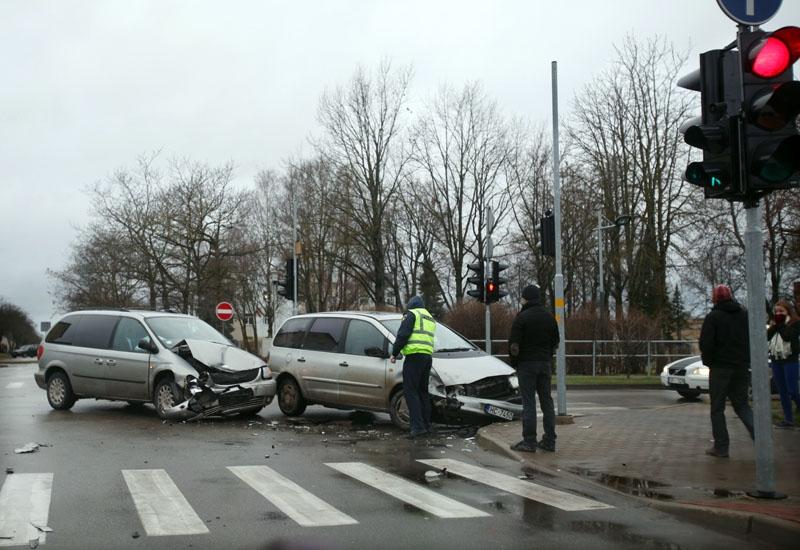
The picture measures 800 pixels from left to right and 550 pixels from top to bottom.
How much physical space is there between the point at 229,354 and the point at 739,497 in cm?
922

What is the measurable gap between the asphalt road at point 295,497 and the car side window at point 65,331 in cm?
329

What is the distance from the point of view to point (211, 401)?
536 inches

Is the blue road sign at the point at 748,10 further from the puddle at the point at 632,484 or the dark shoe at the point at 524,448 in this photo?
the dark shoe at the point at 524,448

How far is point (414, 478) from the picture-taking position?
8656mm

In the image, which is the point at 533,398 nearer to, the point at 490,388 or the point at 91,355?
the point at 490,388

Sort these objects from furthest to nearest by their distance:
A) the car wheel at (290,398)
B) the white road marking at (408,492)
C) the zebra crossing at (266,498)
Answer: the car wheel at (290,398), the white road marking at (408,492), the zebra crossing at (266,498)

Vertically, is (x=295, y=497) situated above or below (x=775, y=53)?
below

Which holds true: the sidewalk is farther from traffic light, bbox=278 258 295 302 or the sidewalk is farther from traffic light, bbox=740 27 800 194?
traffic light, bbox=278 258 295 302

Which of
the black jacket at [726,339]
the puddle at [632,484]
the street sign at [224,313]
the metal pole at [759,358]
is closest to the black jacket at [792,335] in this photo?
the black jacket at [726,339]

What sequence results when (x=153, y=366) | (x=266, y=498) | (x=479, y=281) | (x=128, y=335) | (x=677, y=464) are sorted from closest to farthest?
(x=266, y=498) < (x=677, y=464) < (x=153, y=366) < (x=128, y=335) < (x=479, y=281)

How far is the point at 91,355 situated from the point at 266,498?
8.57 metres

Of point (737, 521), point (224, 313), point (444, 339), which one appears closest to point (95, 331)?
point (444, 339)

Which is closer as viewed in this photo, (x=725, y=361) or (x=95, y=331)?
(x=725, y=361)

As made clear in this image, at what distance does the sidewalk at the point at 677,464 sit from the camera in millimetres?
6520
